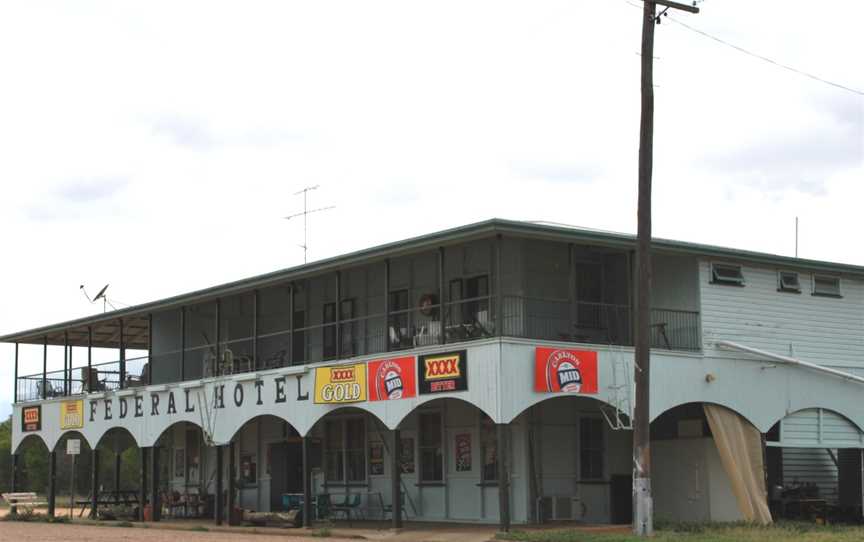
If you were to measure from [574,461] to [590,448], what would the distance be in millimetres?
621

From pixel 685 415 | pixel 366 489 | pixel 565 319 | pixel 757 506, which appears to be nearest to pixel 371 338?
pixel 366 489

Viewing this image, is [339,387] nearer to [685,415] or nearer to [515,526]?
[515,526]

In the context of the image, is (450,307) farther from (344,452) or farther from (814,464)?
(814,464)

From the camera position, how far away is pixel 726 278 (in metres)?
28.4

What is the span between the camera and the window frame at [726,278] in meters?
28.2

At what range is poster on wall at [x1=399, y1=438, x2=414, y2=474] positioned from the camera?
31.0 meters

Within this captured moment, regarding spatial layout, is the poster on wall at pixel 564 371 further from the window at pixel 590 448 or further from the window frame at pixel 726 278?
the window frame at pixel 726 278

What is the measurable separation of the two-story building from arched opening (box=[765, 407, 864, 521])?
0.05 meters

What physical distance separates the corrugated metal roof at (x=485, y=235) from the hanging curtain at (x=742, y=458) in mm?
3605

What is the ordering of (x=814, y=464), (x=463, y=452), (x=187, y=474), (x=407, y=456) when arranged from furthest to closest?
(x=187, y=474)
(x=407, y=456)
(x=814, y=464)
(x=463, y=452)

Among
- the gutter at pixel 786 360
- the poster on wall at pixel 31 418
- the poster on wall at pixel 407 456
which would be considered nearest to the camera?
the gutter at pixel 786 360

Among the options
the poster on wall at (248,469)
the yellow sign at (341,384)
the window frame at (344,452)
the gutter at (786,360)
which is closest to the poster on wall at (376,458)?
the window frame at (344,452)

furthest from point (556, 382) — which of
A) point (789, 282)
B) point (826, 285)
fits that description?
point (826, 285)

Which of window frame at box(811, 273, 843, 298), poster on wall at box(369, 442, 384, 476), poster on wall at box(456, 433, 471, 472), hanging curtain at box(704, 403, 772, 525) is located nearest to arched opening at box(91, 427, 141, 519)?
poster on wall at box(369, 442, 384, 476)
